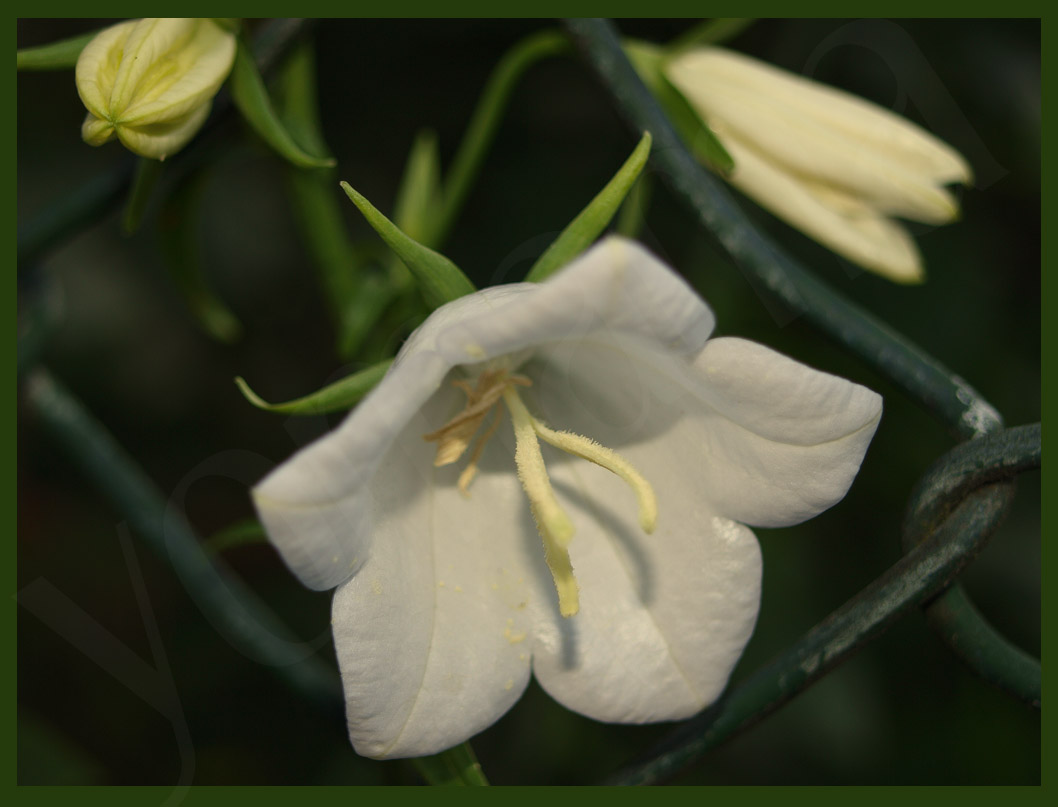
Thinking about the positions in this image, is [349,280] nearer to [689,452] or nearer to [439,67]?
[689,452]

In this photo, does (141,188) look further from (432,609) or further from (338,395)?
(432,609)

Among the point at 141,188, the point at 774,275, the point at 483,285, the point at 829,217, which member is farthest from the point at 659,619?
the point at 483,285

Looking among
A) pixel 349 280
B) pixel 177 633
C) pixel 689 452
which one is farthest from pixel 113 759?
pixel 689 452

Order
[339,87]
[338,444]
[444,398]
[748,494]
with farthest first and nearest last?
[339,87] < [444,398] < [748,494] < [338,444]

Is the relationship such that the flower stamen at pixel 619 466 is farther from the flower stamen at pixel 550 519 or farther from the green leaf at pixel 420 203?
the green leaf at pixel 420 203

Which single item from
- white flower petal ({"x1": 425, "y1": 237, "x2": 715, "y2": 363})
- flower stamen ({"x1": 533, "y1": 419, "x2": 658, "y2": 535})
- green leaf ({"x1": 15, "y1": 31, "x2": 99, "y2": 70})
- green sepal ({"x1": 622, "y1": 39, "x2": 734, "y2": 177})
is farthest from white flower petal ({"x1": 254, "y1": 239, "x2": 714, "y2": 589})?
green leaf ({"x1": 15, "y1": 31, "x2": 99, "y2": 70})

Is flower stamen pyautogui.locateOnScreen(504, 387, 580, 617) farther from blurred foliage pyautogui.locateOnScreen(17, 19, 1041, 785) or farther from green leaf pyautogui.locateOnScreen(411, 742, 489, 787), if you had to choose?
blurred foliage pyautogui.locateOnScreen(17, 19, 1041, 785)

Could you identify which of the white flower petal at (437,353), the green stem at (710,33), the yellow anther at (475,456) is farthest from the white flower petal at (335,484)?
the green stem at (710,33)
